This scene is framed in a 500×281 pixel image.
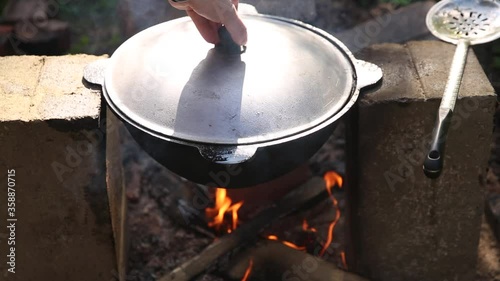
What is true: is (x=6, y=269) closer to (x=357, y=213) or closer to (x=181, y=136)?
(x=181, y=136)

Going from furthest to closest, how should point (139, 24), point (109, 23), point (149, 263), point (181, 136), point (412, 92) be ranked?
point (109, 23) → point (139, 24) → point (149, 263) → point (412, 92) → point (181, 136)

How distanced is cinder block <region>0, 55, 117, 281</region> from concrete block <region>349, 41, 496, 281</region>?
112 cm

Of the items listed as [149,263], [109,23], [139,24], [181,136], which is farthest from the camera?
[109,23]

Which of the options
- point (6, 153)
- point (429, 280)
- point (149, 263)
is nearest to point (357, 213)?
point (429, 280)

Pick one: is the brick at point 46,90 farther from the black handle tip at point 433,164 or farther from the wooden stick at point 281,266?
the black handle tip at point 433,164

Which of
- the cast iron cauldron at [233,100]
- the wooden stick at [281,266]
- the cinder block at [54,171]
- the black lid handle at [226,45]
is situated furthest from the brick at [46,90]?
the wooden stick at [281,266]

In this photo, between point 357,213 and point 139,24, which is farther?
point 139,24

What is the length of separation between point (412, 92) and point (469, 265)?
3.18 feet

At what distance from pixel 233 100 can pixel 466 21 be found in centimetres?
123

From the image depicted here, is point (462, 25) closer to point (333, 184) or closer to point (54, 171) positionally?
point (333, 184)

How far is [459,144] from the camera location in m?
2.66

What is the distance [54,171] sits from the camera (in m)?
2.55

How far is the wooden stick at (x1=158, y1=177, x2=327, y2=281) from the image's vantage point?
308 centimetres

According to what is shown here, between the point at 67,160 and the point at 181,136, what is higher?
the point at 181,136
